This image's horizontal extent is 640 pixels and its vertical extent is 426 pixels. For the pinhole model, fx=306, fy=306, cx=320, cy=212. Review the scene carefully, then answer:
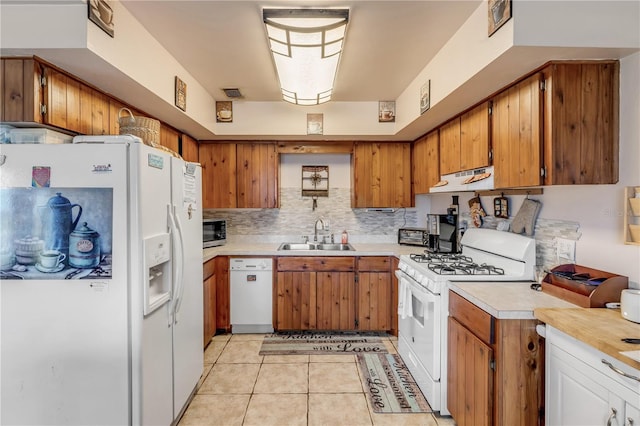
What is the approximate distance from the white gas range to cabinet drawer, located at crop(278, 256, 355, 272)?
784 millimetres

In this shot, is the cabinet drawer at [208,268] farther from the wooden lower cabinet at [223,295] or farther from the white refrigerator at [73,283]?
the white refrigerator at [73,283]

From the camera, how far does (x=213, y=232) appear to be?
140 inches

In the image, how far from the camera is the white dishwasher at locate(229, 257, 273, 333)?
3279mm

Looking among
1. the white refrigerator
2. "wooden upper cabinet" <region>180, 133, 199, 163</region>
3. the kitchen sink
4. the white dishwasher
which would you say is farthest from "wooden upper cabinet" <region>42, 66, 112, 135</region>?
the kitchen sink

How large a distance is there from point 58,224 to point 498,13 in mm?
2390

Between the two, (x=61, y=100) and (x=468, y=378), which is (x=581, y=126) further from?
(x=61, y=100)

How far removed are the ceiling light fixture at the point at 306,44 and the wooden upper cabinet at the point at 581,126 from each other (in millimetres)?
1203

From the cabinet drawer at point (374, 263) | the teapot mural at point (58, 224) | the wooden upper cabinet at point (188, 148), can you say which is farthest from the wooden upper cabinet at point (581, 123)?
the wooden upper cabinet at point (188, 148)

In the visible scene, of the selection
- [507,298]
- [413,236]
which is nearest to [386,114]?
[413,236]

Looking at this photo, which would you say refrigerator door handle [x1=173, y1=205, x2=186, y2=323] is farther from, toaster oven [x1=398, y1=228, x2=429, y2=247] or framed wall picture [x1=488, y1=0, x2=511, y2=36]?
toaster oven [x1=398, y1=228, x2=429, y2=247]

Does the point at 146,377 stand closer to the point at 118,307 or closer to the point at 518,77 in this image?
the point at 118,307

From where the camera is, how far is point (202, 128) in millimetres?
3008

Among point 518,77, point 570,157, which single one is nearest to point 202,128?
point 518,77

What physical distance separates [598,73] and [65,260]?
2857mm
